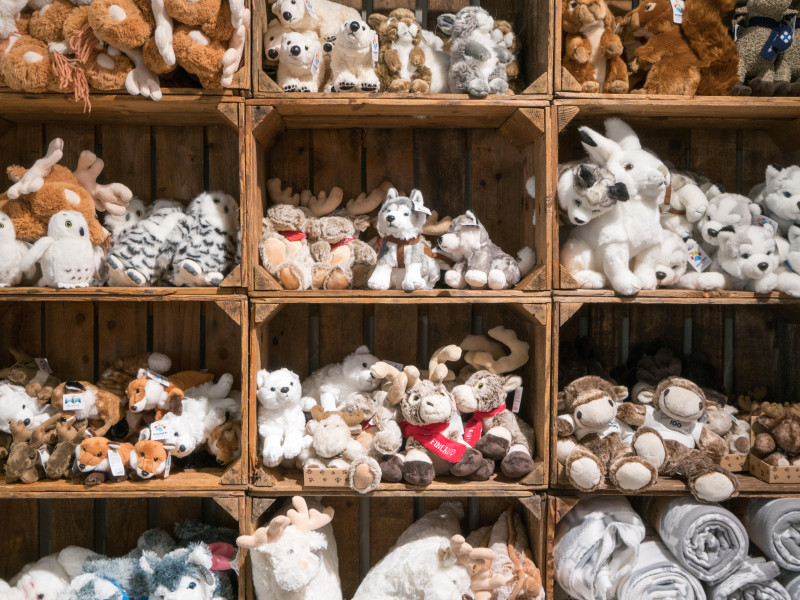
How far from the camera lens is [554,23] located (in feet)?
5.39

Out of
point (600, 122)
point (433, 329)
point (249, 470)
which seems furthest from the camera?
point (433, 329)

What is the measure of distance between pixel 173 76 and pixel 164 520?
1346 mm

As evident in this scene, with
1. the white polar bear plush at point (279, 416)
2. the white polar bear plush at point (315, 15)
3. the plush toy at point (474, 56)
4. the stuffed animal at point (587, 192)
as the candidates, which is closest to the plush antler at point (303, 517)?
the white polar bear plush at point (279, 416)

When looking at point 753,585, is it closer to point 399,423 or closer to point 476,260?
point 399,423

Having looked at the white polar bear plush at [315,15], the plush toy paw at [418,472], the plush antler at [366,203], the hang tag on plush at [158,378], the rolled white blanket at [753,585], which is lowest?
the rolled white blanket at [753,585]

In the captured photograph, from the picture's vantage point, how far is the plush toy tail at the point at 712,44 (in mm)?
1695

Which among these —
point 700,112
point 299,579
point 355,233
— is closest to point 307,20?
point 355,233

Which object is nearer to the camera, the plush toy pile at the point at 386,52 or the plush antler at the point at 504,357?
the plush toy pile at the point at 386,52

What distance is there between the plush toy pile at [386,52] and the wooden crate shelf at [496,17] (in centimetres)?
4

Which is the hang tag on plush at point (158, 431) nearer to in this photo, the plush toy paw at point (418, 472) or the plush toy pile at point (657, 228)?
the plush toy paw at point (418, 472)

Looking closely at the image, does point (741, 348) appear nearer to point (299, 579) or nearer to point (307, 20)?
point (299, 579)

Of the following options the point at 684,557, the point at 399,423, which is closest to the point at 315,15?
the point at 399,423

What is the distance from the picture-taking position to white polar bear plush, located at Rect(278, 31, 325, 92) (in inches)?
65.3

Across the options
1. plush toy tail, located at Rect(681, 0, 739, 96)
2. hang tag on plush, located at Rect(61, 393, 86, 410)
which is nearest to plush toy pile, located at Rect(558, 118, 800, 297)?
plush toy tail, located at Rect(681, 0, 739, 96)
